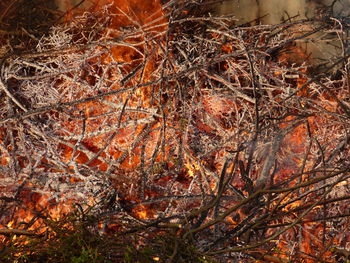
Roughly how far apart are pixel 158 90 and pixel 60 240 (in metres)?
1.93

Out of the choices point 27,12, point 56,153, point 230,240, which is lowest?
point 230,240

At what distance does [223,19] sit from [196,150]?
4.63ft

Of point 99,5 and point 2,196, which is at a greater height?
point 99,5

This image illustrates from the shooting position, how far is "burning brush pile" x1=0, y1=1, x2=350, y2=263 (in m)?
4.20

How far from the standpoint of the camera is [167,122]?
180 inches

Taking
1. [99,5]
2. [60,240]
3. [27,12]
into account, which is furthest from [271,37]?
[60,240]

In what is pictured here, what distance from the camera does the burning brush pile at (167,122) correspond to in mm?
4195

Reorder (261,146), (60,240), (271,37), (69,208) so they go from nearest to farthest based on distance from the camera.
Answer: (60,240)
(69,208)
(261,146)
(271,37)

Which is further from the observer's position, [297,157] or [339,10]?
[339,10]

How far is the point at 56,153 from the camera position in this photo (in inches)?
171

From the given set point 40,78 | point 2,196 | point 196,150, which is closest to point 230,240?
point 196,150

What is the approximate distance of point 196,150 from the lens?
4.59 m

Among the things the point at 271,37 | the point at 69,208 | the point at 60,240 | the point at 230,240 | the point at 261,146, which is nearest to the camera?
the point at 60,240

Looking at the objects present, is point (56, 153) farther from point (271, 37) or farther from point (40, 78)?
point (271, 37)
